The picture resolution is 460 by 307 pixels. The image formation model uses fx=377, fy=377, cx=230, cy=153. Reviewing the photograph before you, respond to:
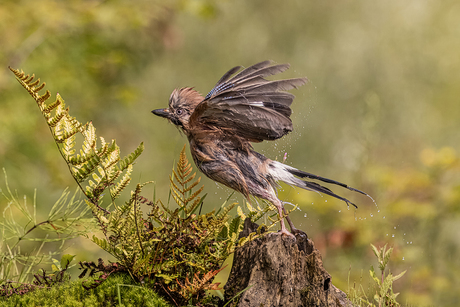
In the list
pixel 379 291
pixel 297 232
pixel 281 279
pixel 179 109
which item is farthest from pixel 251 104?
pixel 379 291

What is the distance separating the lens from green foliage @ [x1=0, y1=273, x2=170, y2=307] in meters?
1.17

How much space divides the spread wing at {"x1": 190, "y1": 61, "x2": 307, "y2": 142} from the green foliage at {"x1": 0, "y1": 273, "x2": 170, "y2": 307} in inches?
28.1

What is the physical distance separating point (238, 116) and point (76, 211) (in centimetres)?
82

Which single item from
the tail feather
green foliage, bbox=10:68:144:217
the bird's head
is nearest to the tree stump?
the tail feather

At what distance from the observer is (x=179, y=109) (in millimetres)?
1807

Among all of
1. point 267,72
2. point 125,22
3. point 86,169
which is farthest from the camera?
point 125,22

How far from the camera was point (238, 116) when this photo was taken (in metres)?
1.58

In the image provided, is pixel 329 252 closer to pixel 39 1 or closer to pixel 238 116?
pixel 238 116

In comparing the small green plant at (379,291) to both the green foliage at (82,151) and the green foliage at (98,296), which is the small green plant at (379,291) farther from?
the green foliage at (82,151)

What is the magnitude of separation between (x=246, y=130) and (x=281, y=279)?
2.10 ft

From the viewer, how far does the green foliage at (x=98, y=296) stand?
3.85ft

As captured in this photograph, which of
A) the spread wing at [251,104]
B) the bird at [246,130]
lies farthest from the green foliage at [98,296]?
the spread wing at [251,104]

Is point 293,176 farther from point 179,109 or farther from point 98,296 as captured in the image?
point 98,296

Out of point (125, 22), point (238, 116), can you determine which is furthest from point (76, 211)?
point (125, 22)
